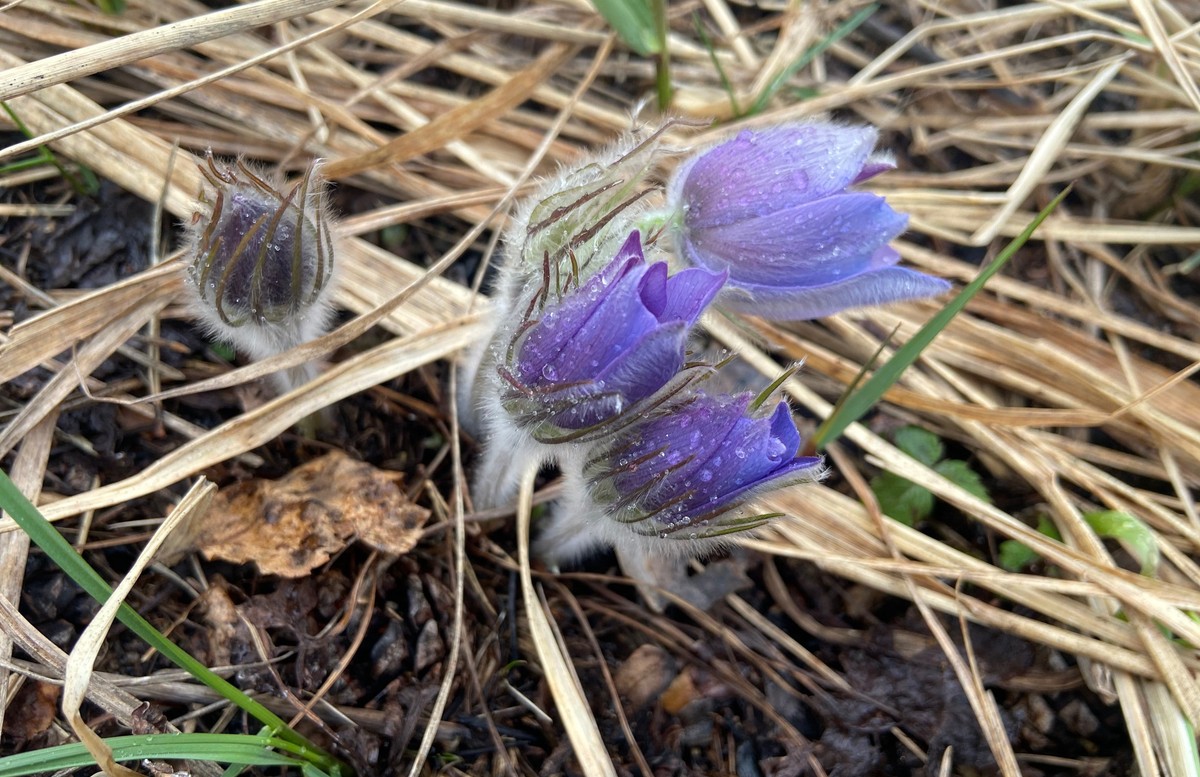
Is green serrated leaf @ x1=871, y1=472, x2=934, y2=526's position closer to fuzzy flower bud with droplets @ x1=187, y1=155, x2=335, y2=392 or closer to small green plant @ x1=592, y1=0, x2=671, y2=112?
small green plant @ x1=592, y1=0, x2=671, y2=112

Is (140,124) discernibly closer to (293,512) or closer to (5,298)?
(5,298)

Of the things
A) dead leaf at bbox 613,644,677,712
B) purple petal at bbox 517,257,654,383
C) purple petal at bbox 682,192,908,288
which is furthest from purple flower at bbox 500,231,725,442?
dead leaf at bbox 613,644,677,712

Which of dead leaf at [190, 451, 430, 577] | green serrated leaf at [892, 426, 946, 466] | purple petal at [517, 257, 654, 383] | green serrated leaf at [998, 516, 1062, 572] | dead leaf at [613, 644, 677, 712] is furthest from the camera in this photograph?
green serrated leaf at [892, 426, 946, 466]

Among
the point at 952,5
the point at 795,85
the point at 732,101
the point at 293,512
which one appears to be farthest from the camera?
the point at 952,5

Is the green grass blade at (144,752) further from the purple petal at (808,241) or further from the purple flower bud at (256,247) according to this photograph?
the purple petal at (808,241)

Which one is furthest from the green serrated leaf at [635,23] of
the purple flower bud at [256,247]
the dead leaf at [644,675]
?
the dead leaf at [644,675]

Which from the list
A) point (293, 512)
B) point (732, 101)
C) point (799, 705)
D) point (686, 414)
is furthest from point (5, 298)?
point (799, 705)
